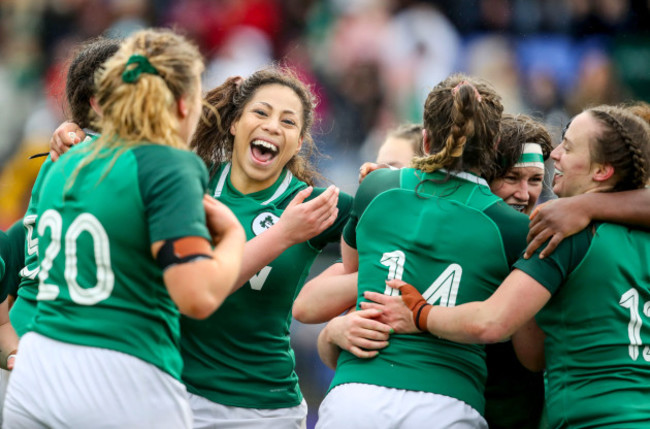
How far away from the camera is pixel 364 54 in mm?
7457

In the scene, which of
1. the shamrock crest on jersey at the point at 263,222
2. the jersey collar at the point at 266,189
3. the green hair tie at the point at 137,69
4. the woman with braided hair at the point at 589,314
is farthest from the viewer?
the jersey collar at the point at 266,189

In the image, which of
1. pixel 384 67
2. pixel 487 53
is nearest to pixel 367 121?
pixel 384 67

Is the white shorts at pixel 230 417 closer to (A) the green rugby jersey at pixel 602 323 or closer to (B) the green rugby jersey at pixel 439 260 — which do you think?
(B) the green rugby jersey at pixel 439 260

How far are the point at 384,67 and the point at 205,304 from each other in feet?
18.1

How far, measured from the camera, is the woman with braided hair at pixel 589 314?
270cm

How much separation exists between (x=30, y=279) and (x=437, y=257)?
1592 mm

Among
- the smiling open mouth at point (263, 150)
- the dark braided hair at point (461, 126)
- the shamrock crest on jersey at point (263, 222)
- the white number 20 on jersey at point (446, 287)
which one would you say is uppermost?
the dark braided hair at point (461, 126)

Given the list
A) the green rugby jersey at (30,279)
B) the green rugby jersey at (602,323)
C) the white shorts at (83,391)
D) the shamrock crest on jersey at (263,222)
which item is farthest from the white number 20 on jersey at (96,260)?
the green rugby jersey at (602,323)

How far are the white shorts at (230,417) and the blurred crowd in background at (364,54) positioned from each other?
3845 mm

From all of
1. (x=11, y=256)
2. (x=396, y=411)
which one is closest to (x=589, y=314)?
(x=396, y=411)

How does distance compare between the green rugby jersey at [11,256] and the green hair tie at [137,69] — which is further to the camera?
the green rugby jersey at [11,256]

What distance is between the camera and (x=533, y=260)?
8.93 feet

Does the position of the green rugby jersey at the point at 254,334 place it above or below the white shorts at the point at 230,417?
above

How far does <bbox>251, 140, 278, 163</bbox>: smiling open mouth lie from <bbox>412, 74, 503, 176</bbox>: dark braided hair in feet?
2.73
